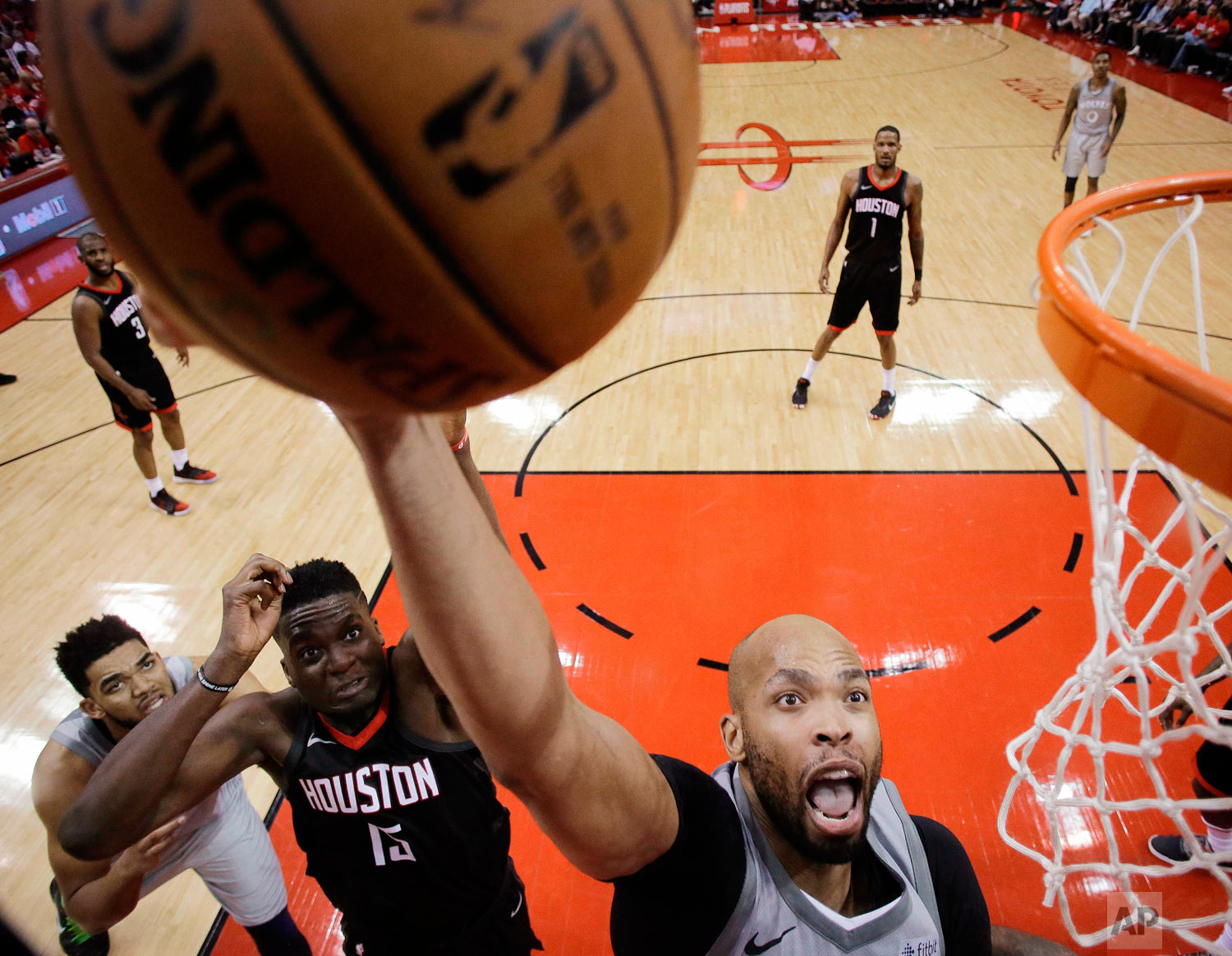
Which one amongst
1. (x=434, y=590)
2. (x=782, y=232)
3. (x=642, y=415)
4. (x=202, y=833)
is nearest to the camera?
(x=434, y=590)

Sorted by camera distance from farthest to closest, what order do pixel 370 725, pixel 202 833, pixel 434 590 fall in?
1. pixel 202 833
2. pixel 370 725
3. pixel 434 590

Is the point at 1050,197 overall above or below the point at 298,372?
below

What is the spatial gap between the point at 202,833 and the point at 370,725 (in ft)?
2.79

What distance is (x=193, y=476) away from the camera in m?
5.45

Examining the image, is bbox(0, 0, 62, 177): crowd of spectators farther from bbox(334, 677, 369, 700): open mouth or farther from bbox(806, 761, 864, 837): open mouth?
bbox(806, 761, 864, 837): open mouth

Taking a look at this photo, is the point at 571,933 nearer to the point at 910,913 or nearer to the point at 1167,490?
the point at 910,913

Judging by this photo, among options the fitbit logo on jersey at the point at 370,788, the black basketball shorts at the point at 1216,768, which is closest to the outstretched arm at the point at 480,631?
the fitbit logo on jersey at the point at 370,788

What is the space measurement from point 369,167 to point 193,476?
18.0 feet

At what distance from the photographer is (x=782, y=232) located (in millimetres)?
8805

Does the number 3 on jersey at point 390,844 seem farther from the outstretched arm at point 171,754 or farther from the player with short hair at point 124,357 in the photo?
the player with short hair at point 124,357

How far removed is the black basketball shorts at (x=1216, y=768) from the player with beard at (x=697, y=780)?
1.14 meters

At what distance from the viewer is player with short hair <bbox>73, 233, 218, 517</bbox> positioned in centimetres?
462

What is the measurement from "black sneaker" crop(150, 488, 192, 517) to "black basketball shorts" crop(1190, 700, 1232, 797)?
5250 mm

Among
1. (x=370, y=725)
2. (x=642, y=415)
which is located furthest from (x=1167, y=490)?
(x=370, y=725)
